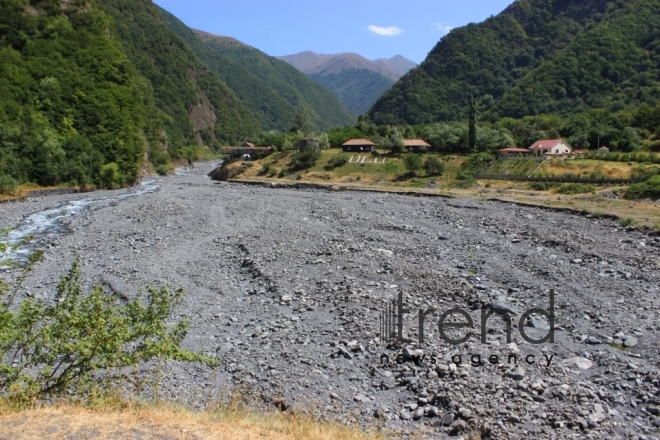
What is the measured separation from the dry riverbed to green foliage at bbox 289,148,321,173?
40.6 meters

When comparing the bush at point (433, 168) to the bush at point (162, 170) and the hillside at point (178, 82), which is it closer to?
the bush at point (162, 170)

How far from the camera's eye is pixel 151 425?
21.7 ft

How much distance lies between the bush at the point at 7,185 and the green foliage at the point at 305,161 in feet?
112

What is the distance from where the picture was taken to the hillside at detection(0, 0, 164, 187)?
163 ft

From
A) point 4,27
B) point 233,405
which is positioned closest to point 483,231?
point 233,405

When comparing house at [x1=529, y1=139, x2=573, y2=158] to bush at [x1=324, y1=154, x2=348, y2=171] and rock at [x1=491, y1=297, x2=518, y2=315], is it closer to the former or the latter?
bush at [x1=324, y1=154, x2=348, y2=171]

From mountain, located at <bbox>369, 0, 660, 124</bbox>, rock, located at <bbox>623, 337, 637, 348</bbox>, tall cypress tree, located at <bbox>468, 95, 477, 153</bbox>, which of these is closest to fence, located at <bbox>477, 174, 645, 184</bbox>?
tall cypress tree, located at <bbox>468, 95, 477, 153</bbox>

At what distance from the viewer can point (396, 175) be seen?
59875 mm

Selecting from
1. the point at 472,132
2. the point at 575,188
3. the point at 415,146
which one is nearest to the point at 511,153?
the point at 472,132

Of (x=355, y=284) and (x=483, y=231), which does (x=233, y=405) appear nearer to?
(x=355, y=284)

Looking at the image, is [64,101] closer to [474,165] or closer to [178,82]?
[474,165]

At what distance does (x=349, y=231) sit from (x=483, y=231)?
7122mm

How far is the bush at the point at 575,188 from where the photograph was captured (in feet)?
138

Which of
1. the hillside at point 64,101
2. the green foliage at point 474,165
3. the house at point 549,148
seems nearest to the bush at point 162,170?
the hillside at point 64,101
